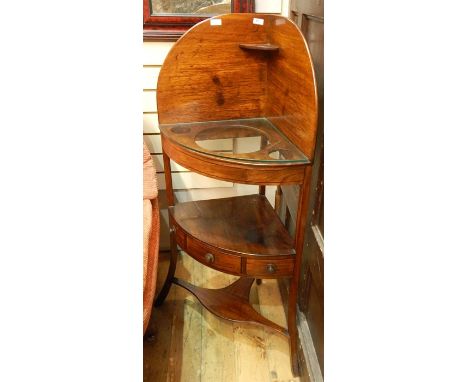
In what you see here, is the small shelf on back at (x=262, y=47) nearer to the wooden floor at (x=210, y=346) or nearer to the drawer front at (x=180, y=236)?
the drawer front at (x=180, y=236)

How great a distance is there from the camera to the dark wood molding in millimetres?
1760

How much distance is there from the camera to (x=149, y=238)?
143cm

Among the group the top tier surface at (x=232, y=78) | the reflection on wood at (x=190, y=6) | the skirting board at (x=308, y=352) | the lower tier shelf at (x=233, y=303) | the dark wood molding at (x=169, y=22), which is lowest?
the skirting board at (x=308, y=352)

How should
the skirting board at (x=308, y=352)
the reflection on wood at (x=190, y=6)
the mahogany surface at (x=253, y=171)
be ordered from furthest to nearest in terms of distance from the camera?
the reflection on wood at (x=190, y=6) < the skirting board at (x=308, y=352) < the mahogany surface at (x=253, y=171)

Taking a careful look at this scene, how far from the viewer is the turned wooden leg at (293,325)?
1489 millimetres

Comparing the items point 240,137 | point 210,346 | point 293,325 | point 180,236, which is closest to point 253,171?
point 240,137

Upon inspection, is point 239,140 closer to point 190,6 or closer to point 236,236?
point 236,236

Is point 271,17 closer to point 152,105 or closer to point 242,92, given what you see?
point 242,92

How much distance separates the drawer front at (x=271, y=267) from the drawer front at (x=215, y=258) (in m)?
0.04

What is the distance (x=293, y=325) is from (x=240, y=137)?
673 mm

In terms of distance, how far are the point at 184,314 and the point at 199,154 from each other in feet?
2.64

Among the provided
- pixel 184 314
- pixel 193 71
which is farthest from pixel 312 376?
pixel 193 71

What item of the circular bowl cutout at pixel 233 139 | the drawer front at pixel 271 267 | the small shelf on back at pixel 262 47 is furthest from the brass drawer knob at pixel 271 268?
the small shelf on back at pixel 262 47
